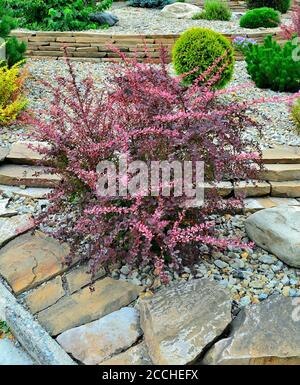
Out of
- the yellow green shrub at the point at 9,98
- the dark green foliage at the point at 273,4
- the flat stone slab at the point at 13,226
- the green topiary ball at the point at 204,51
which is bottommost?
the flat stone slab at the point at 13,226

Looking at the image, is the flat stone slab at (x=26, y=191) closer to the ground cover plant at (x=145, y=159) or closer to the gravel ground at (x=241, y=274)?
the ground cover plant at (x=145, y=159)

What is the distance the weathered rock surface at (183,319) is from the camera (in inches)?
77.5

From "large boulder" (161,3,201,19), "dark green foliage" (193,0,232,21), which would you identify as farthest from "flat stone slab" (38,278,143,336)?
"large boulder" (161,3,201,19)

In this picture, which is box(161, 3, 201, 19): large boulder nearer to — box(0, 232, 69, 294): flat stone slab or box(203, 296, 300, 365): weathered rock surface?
box(0, 232, 69, 294): flat stone slab

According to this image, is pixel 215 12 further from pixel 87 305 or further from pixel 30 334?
pixel 30 334

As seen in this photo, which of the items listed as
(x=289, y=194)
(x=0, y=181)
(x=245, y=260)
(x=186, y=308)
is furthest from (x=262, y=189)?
(x=0, y=181)

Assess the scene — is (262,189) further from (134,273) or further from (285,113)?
(285,113)

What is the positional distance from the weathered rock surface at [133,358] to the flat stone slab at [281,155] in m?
1.78

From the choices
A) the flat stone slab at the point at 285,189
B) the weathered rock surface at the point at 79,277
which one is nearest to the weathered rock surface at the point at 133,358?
the weathered rock surface at the point at 79,277

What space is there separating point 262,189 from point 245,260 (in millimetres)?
769

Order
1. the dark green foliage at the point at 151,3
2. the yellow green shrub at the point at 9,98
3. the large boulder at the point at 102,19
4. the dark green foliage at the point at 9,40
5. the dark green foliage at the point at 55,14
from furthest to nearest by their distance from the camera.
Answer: the dark green foliage at the point at 151,3 → the large boulder at the point at 102,19 → the dark green foliage at the point at 55,14 → the dark green foliage at the point at 9,40 → the yellow green shrub at the point at 9,98
